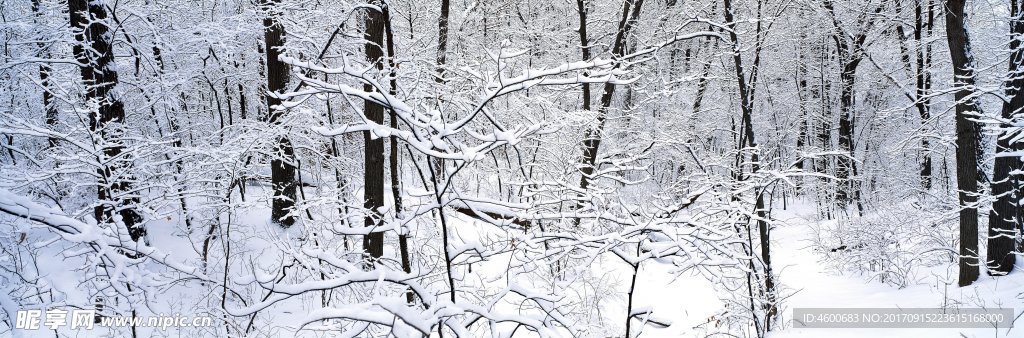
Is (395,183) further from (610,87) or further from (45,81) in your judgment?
(45,81)

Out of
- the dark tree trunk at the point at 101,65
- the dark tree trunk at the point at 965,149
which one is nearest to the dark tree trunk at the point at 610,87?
the dark tree trunk at the point at 965,149

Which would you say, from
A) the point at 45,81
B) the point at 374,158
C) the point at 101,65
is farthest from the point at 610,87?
the point at 45,81

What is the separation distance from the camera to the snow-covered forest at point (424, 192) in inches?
110

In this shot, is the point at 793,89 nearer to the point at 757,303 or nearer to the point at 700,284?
the point at 700,284

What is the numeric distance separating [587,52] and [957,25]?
6613 mm

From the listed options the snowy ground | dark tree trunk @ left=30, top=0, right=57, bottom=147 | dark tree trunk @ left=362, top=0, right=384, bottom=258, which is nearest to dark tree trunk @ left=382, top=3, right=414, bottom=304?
dark tree trunk @ left=362, top=0, right=384, bottom=258

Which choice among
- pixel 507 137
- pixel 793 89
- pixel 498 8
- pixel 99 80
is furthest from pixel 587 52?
pixel 793 89

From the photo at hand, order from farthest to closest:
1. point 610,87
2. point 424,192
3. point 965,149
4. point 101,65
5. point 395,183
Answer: point 610,87 → point 101,65 → point 965,149 → point 395,183 → point 424,192

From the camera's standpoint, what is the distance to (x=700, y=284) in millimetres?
9492

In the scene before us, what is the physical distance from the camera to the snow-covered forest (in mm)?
2801

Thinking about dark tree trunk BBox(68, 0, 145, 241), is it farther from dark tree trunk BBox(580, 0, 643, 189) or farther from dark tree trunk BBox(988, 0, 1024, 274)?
dark tree trunk BBox(988, 0, 1024, 274)

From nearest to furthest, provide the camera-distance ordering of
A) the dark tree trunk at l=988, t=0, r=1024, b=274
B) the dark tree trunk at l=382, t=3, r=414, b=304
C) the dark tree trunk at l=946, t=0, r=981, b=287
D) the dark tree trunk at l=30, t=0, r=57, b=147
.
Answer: the dark tree trunk at l=382, t=3, r=414, b=304 → the dark tree trunk at l=988, t=0, r=1024, b=274 → the dark tree trunk at l=946, t=0, r=981, b=287 → the dark tree trunk at l=30, t=0, r=57, b=147

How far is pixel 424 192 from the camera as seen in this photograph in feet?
8.93

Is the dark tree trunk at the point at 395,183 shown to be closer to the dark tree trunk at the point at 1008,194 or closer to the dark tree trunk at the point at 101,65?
the dark tree trunk at the point at 101,65
